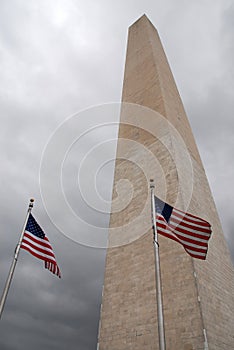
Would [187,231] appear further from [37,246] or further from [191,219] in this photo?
[37,246]

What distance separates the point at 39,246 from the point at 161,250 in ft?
16.6

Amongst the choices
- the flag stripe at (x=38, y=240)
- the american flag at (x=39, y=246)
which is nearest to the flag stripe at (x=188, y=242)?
the american flag at (x=39, y=246)

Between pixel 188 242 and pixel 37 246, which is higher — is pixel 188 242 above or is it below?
below

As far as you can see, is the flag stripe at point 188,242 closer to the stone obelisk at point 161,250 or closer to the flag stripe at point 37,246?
the stone obelisk at point 161,250

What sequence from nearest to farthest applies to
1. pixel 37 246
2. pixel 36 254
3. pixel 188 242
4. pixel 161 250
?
1. pixel 188 242
2. pixel 36 254
3. pixel 37 246
4. pixel 161 250

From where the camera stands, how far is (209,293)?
10102 millimetres

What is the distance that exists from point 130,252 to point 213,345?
16.1 feet

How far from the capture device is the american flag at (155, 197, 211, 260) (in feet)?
25.2

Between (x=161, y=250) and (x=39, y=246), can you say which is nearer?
(x=39, y=246)

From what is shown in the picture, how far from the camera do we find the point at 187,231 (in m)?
7.80

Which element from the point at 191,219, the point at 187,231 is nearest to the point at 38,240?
the point at 187,231

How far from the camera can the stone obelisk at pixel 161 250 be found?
31.3ft

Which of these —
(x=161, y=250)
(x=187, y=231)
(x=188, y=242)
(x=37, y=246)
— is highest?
(x=161, y=250)

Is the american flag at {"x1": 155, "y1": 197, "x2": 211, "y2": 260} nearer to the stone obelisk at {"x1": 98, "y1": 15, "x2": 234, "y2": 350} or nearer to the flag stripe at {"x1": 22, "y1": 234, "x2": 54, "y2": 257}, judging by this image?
the stone obelisk at {"x1": 98, "y1": 15, "x2": 234, "y2": 350}
